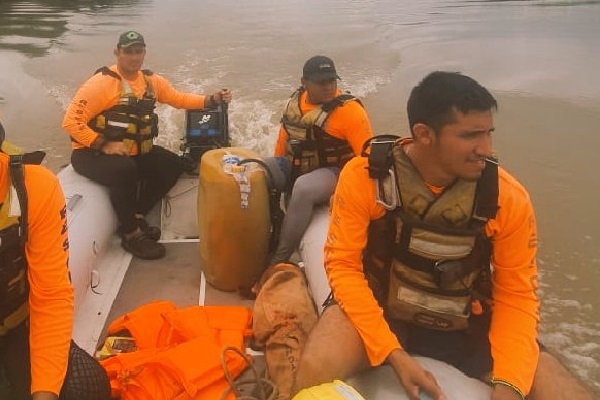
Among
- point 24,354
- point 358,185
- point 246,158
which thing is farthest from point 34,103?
point 358,185

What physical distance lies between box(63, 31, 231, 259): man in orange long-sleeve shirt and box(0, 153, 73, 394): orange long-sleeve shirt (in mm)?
1505

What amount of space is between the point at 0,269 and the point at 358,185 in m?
1.16

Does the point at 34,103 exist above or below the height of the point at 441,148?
below

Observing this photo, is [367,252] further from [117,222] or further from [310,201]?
[117,222]

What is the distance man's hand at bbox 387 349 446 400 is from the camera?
169cm

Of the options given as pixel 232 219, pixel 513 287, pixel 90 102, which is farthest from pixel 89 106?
pixel 513 287

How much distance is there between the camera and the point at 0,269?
1.86 meters

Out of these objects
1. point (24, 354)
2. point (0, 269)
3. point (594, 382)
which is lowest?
point (594, 382)

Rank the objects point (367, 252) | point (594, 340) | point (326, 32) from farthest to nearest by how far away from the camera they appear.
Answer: point (326, 32)
point (594, 340)
point (367, 252)

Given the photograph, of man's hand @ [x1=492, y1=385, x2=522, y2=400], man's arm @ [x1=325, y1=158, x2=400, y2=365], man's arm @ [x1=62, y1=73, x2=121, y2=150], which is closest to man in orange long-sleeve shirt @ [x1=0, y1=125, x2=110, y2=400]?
man's arm @ [x1=325, y1=158, x2=400, y2=365]

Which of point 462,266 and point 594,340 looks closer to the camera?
point 462,266

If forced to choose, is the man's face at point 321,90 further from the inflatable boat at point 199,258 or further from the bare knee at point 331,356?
the bare knee at point 331,356

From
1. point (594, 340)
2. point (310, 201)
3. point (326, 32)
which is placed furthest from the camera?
point (326, 32)

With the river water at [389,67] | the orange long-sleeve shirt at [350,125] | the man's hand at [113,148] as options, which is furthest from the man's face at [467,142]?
the man's hand at [113,148]
